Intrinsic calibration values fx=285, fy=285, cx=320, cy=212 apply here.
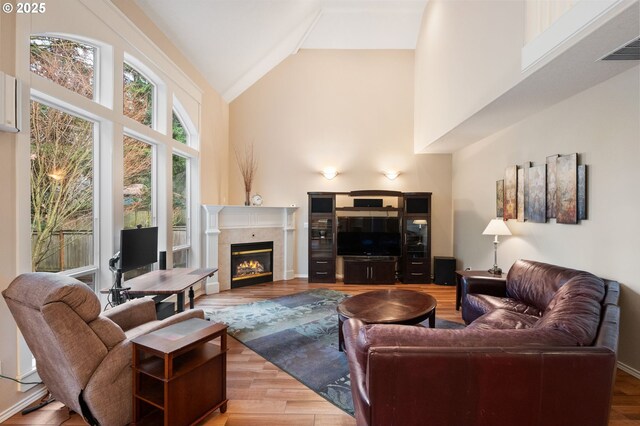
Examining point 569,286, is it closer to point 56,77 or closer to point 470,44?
point 470,44

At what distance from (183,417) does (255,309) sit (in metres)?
2.42

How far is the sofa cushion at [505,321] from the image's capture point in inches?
96.3

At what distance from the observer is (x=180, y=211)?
4.56 metres

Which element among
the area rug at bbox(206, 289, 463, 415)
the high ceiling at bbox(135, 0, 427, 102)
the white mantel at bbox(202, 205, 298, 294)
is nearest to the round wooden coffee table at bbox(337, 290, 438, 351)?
the area rug at bbox(206, 289, 463, 415)

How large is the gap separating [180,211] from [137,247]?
5.74 feet

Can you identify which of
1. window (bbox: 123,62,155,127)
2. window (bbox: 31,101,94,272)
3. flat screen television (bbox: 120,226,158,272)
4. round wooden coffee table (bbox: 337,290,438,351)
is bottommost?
round wooden coffee table (bbox: 337,290,438,351)

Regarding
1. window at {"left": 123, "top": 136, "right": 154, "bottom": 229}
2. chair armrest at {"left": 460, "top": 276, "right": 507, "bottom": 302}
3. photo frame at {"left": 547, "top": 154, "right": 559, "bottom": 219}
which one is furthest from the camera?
chair armrest at {"left": 460, "top": 276, "right": 507, "bottom": 302}

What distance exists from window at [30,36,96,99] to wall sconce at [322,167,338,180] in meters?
4.07

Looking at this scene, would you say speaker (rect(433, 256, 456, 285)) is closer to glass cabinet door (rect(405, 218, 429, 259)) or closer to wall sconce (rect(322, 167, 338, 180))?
glass cabinet door (rect(405, 218, 429, 259))

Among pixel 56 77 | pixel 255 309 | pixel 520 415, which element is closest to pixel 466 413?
pixel 520 415

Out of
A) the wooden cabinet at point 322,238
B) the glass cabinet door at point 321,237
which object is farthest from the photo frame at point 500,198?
the glass cabinet door at point 321,237

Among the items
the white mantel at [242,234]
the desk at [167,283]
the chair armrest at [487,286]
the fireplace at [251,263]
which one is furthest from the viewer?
the fireplace at [251,263]

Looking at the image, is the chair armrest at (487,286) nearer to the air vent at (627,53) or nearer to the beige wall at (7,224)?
the air vent at (627,53)

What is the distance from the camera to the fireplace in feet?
Result: 17.6
